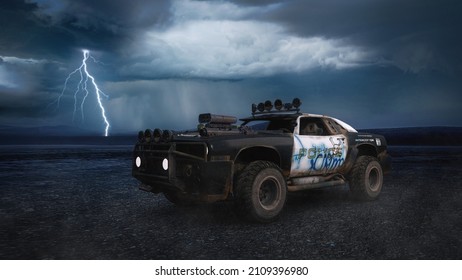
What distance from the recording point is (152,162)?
5801 millimetres

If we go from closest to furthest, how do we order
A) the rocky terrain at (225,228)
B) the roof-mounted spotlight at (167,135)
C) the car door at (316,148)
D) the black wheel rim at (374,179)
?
the rocky terrain at (225,228) → the roof-mounted spotlight at (167,135) → the car door at (316,148) → the black wheel rim at (374,179)

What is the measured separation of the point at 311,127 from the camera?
711 centimetres

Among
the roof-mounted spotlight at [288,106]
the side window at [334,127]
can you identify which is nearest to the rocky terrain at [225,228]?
the side window at [334,127]

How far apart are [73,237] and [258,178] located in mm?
2548

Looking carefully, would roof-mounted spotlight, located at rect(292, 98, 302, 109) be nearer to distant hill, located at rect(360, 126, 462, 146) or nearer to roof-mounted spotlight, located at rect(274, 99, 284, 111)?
roof-mounted spotlight, located at rect(274, 99, 284, 111)

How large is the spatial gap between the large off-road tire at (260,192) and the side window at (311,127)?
1.51 meters

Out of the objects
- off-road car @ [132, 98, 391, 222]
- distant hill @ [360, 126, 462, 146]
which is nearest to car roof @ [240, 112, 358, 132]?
off-road car @ [132, 98, 391, 222]

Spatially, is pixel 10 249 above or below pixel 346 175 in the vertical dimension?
below

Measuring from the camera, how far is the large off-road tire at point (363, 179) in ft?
23.6

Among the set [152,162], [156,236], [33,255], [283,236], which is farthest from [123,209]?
[283,236]

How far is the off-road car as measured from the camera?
5262mm

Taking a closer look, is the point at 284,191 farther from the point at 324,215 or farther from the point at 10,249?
the point at 10,249

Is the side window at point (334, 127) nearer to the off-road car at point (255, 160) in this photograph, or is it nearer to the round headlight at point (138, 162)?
the off-road car at point (255, 160)

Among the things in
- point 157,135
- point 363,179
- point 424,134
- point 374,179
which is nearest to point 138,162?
point 157,135
